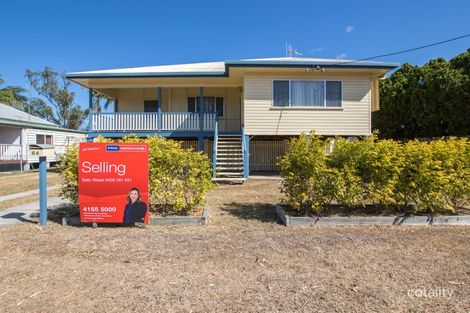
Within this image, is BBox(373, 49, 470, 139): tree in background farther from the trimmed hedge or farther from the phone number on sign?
the phone number on sign

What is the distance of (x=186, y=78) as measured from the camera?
15.8 metres

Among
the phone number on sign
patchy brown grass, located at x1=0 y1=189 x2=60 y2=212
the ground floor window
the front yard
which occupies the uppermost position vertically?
the ground floor window

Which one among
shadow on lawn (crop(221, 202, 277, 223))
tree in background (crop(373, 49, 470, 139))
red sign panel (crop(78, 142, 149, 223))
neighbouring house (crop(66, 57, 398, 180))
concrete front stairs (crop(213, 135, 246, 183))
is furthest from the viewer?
tree in background (crop(373, 49, 470, 139))

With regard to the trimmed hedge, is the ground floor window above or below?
above

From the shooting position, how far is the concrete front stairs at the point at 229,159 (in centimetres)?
1255

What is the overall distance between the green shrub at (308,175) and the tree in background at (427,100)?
2111 centimetres

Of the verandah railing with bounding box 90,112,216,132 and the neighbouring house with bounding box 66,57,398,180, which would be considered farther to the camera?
the verandah railing with bounding box 90,112,216,132

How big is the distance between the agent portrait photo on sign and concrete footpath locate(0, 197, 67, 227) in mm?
2283

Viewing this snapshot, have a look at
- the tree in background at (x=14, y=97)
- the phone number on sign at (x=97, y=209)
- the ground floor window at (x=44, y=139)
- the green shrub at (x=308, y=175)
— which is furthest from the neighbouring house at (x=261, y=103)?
the tree in background at (x=14, y=97)

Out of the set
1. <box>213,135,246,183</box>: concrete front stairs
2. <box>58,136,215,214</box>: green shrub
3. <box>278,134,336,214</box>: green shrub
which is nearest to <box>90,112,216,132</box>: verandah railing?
<box>213,135,246,183</box>: concrete front stairs

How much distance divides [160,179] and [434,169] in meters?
5.26

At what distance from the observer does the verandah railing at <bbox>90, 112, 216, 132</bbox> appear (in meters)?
15.8

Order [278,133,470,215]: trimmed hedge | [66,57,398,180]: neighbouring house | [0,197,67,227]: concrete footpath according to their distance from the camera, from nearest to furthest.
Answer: [278,133,470,215]: trimmed hedge
[0,197,67,227]: concrete footpath
[66,57,398,180]: neighbouring house

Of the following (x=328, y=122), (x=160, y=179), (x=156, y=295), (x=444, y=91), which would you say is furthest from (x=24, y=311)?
(x=444, y=91)
